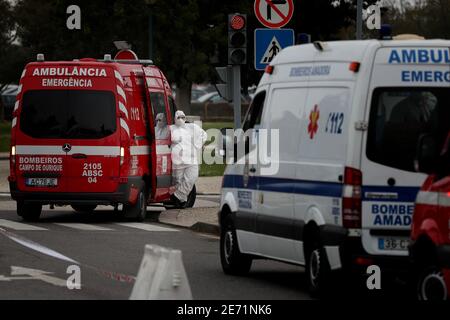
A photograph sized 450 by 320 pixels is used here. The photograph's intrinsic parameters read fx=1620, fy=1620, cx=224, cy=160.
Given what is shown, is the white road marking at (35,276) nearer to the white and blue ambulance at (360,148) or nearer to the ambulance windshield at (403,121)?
the white and blue ambulance at (360,148)

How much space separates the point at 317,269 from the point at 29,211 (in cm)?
1206

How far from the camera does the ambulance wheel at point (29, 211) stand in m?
25.4

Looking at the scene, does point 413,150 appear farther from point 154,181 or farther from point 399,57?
point 154,181

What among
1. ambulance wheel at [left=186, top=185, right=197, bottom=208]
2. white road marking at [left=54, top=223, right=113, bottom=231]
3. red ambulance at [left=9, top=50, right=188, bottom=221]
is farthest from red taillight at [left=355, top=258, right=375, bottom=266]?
ambulance wheel at [left=186, top=185, right=197, bottom=208]

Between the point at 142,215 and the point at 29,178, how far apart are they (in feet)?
6.47

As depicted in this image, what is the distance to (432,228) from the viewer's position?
11859 mm

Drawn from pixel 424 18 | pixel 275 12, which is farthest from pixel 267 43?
pixel 424 18

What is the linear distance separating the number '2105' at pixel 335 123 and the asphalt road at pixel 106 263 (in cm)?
153

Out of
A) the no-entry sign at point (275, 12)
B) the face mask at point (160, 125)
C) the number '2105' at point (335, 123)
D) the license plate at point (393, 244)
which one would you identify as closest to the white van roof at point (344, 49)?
the number '2105' at point (335, 123)

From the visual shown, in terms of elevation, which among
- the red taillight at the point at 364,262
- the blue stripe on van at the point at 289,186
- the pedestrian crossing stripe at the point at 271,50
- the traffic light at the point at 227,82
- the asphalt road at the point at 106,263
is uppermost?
the pedestrian crossing stripe at the point at 271,50

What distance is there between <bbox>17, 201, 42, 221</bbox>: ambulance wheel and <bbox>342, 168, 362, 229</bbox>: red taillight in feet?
40.6

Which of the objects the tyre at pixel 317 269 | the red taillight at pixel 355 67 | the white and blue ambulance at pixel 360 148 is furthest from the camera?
the tyre at pixel 317 269

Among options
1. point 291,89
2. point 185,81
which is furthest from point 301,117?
point 185,81

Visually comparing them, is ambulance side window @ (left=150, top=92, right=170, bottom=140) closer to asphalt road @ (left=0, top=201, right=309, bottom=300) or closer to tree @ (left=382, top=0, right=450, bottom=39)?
asphalt road @ (left=0, top=201, right=309, bottom=300)
